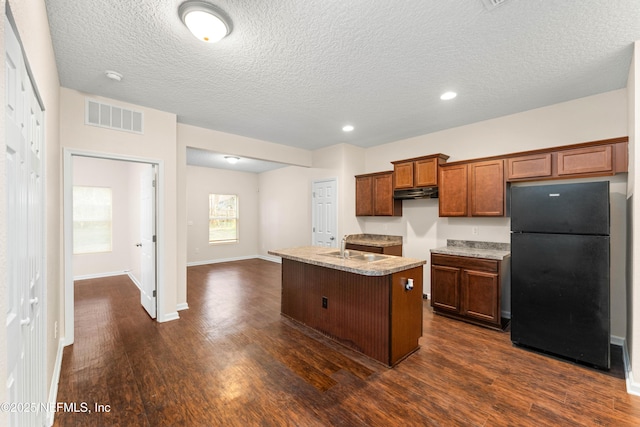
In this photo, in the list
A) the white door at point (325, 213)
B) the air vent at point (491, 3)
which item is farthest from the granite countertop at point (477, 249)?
the air vent at point (491, 3)

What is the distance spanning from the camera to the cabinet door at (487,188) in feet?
11.9

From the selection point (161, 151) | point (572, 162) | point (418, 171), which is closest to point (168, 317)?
point (161, 151)

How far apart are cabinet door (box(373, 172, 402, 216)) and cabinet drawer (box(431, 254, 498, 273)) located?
1261 millimetres

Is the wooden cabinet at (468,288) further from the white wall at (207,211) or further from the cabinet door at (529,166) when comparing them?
the white wall at (207,211)

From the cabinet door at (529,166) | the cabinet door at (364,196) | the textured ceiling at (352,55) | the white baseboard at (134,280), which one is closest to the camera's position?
the textured ceiling at (352,55)

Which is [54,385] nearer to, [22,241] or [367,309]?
[22,241]

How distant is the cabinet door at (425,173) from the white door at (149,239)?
394cm

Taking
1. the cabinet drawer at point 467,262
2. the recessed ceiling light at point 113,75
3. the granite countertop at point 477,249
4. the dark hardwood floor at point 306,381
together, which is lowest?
the dark hardwood floor at point 306,381

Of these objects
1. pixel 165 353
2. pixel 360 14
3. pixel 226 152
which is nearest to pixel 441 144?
pixel 360 14

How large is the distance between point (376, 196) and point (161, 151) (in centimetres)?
356

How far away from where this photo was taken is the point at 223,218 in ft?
27.1

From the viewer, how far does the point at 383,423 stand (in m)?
1.90

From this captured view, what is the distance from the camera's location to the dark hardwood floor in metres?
1.96

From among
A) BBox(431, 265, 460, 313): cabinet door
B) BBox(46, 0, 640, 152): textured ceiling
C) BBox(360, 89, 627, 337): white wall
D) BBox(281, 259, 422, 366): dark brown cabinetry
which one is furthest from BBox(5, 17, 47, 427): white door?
BBox(360, 89, 627, 337): white wall
